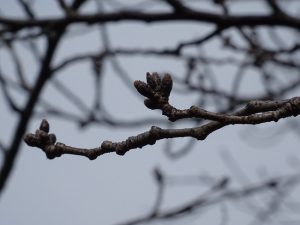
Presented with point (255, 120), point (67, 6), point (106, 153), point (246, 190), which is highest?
point (67, 6)

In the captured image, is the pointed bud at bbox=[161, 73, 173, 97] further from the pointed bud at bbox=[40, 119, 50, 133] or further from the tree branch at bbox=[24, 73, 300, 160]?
the pointed bud at bbox=[40, 119, 50, 133]

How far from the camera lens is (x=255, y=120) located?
108 cm

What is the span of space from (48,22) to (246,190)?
98.7 inches

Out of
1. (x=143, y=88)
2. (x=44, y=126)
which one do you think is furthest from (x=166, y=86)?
(x=44, y=126)

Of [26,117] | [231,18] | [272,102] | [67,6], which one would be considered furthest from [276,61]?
[272,102]

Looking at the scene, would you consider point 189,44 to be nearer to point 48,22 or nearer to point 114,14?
point 114,14

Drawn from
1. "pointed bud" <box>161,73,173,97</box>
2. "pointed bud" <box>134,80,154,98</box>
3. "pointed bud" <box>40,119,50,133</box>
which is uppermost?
"pointed bud" <box>161,73,173,97</box>

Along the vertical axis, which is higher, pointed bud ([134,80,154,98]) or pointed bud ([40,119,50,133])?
pointed bud ([134,80,154,98])

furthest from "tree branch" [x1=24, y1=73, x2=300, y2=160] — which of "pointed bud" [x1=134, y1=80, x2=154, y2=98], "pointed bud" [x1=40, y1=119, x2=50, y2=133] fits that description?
"pointed bud" [x1=40, y1=119, x2=50, y2=133]

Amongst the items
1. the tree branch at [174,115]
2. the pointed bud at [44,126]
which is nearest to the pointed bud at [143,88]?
the tree branch at [174,115]

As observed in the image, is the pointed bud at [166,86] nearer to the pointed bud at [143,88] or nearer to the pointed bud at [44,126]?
the pointed bud at [143,88]

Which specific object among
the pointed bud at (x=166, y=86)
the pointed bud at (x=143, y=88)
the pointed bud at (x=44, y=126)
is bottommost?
the pointed bud at (x=44, y=126)

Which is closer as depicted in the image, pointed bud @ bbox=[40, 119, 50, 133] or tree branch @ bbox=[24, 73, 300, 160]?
tree branch @ bbox=[24, 73, 300, 160]

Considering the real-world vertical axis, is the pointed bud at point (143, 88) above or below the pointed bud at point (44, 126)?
above
